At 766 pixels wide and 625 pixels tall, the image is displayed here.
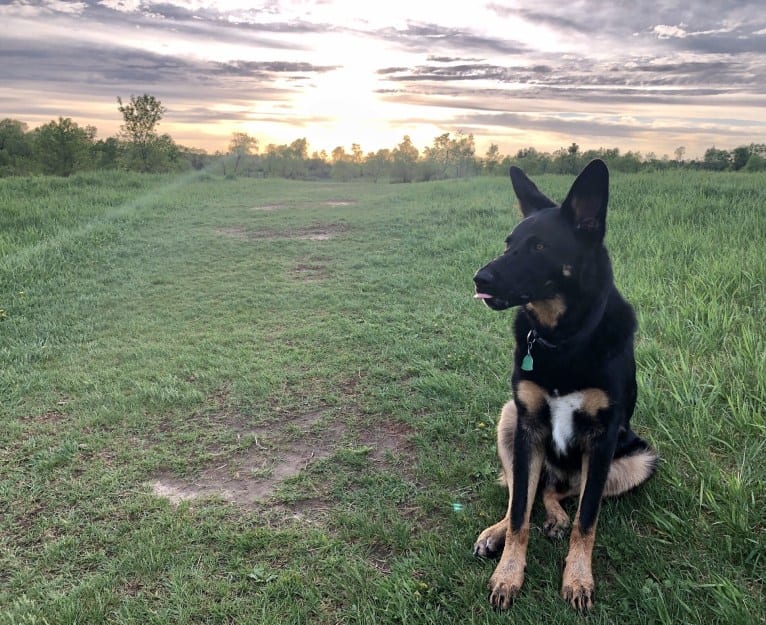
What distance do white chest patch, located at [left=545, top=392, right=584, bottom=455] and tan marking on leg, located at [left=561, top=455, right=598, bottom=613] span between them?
162mm

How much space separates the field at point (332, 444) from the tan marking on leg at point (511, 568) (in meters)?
0.07

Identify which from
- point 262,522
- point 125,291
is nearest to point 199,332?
point 125,291

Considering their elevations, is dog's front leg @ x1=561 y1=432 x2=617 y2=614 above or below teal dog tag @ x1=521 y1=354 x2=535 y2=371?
below

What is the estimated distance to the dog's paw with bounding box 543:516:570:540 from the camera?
254 centimetres

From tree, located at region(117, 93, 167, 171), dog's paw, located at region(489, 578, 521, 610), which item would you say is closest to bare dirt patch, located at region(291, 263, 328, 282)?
dog's paw, located at region(489, 578, 521, 610)

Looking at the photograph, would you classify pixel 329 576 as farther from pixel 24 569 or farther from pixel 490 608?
pixel 24 569

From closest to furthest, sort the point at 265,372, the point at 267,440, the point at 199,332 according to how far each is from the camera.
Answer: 1. the point at 267,440
2. the point at 265,372
3. the point at 199,332

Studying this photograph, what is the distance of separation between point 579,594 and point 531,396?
0.79 m

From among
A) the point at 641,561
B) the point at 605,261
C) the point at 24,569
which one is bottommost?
the point at 24,569

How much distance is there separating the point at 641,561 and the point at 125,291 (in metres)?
6.84

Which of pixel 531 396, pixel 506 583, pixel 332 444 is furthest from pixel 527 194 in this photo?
pixel 332 444

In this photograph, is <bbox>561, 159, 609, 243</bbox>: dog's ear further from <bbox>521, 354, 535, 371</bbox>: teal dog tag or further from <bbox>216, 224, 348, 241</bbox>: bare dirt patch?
<bbox>216, 224, 348, 241</bbox>: bare dirt patch

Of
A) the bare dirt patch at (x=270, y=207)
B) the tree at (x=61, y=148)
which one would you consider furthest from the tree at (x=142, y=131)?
the bare dirt patch at (x=270, y=207)

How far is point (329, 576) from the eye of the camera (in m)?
2.48
